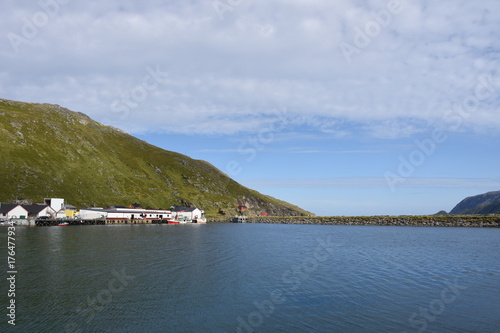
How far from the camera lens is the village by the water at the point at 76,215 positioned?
444 ft

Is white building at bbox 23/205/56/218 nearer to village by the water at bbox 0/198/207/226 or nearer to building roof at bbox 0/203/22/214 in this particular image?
village by the water at bbox 0/198/207/226

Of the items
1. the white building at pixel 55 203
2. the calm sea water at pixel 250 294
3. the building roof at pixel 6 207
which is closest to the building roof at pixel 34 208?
the building roof at pixel 6 207

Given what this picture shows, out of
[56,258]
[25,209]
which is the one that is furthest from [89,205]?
[56,258]

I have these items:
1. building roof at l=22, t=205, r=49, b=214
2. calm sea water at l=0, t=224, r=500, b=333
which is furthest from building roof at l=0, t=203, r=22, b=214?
calm sea water at l=0, t=224, r=500, b=333

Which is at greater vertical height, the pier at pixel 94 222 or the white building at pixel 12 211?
the white building at pixel 12 211

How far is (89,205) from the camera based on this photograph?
581 feet

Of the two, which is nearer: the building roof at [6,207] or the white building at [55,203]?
the building roof at [6,207]

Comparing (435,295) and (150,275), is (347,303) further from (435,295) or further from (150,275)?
(150,275)

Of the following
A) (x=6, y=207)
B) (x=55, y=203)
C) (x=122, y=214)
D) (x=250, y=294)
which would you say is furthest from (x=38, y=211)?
(x=250, y=294)

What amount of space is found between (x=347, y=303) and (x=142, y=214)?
6761 inches

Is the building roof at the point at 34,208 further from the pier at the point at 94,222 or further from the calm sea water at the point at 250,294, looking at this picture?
the calm sea water at the point at 250,294

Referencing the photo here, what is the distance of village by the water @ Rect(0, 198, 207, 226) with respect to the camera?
5330 inches

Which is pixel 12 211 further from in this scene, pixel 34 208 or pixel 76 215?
pixel 76 215

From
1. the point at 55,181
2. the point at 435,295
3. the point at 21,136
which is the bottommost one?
the point at 435,295
